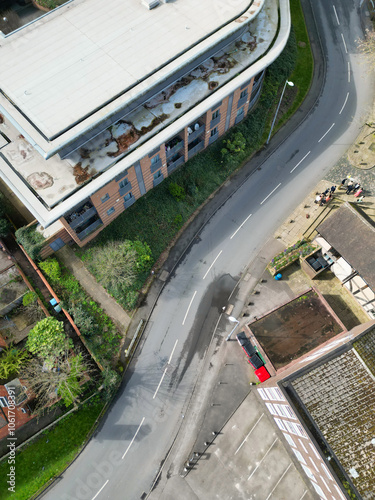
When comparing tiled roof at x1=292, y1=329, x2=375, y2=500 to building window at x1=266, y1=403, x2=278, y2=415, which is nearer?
tiled roof at x1=292, y1=329, x2=375, y2=500

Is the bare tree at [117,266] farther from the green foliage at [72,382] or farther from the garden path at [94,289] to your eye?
the green foliage at [72,382]

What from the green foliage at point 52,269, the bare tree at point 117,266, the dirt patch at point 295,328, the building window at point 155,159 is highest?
the building window at point 155,159

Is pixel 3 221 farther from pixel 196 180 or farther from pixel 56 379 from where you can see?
pixel 196 180

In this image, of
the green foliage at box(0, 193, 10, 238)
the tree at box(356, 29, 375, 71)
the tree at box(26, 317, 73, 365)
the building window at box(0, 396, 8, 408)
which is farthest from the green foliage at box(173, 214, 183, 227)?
the tree at box(356, 29, 375, 71)

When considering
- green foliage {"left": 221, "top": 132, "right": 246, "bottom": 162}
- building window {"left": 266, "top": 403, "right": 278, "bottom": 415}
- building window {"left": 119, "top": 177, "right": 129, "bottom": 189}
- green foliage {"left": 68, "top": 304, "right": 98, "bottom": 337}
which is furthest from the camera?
green foliage {"left": 221, "top": 132, "right": 246, "bottom": 162}

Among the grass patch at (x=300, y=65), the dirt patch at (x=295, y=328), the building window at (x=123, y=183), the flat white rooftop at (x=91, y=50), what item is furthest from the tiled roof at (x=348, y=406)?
the grass patch at (x=300, y=65)

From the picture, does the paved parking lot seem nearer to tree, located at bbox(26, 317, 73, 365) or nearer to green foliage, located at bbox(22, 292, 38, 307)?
tree, located at bbox(26, 317, 73, 365)
